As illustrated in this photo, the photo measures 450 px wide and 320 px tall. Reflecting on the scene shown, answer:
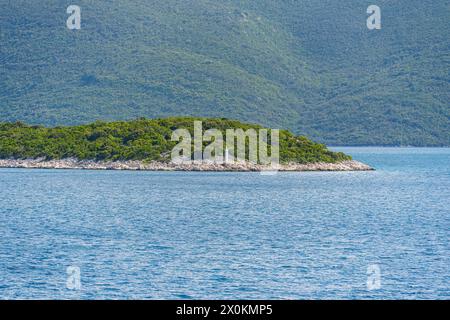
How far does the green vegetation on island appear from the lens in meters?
93.8

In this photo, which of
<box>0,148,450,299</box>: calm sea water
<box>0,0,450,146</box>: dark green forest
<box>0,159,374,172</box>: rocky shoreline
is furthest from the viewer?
Result: <box>0,0,450,146</box>: dark green forest

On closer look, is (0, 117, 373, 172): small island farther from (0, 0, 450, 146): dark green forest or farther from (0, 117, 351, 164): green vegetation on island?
(0, 0, 450, 146): dark green forest

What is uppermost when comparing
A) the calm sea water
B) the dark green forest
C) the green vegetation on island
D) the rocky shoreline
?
the dark green forest

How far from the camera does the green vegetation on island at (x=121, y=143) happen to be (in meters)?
93.8

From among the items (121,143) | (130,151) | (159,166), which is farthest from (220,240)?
(121,143)

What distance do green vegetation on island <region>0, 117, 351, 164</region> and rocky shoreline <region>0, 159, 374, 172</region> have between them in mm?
528

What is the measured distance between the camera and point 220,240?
37719 millimetres

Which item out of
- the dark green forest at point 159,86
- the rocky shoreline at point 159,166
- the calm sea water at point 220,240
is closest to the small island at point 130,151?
the rocky shoreline at point 159,166

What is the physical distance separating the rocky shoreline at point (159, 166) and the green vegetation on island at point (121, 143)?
528 mm

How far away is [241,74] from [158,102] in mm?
25660

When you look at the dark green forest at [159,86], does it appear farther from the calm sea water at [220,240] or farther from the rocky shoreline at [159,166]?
the calm sea water at [220,240]

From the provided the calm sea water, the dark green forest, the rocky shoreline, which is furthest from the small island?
the dark green forest

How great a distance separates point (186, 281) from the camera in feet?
92.5

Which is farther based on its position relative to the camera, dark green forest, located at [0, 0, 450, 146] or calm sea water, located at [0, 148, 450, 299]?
dark green forest, located at [0, 0, 450, 146]
